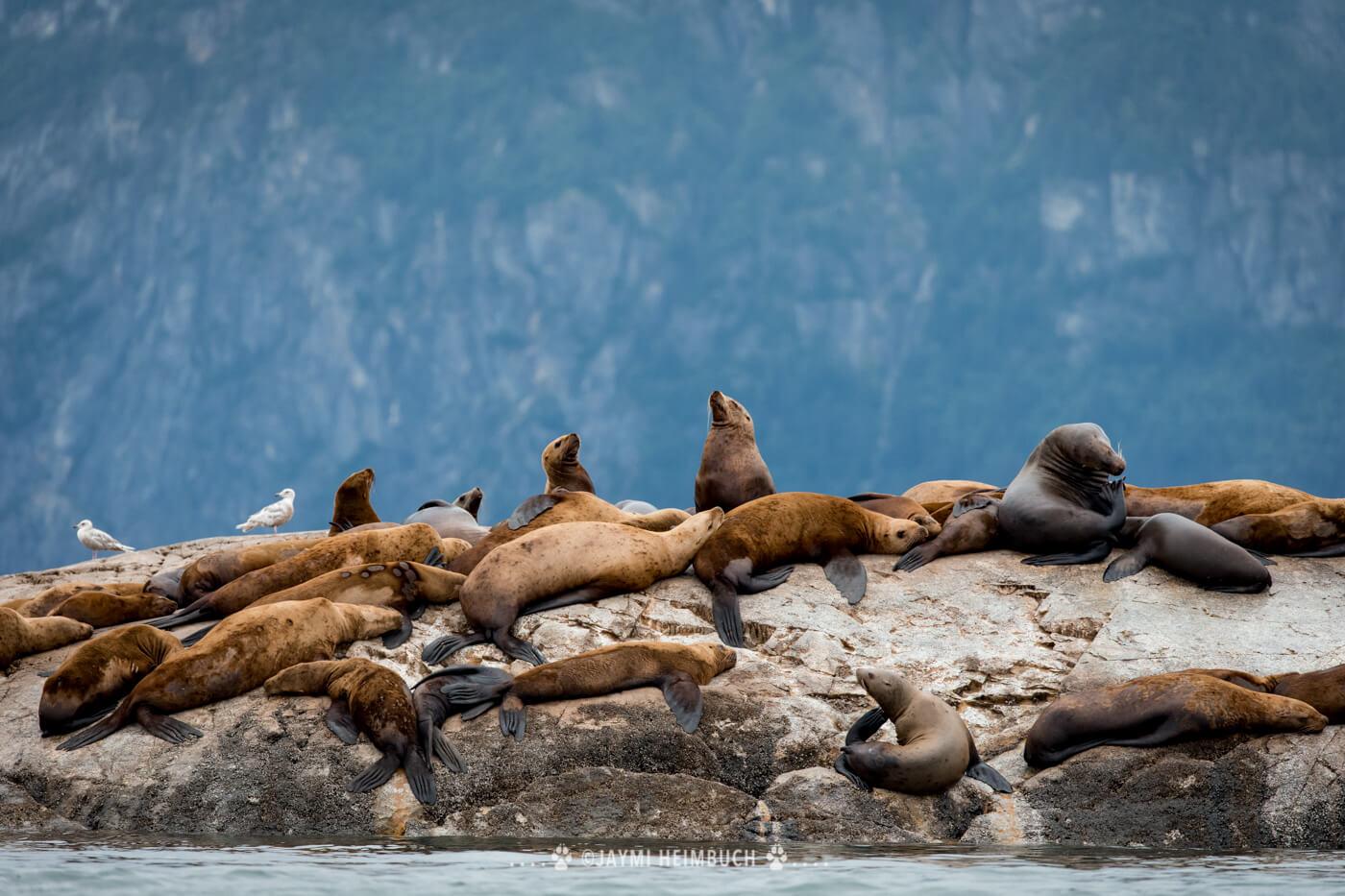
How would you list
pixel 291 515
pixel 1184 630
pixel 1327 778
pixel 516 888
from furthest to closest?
pixel 291 515
pixel 1184 630
pixel 1327 778
pixel 516 888

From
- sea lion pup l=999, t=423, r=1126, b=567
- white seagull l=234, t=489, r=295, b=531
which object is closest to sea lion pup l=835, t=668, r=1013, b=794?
sea lion pup l=999, t=423, r=1126, b=567

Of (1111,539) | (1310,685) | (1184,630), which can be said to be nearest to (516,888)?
(1310,685)

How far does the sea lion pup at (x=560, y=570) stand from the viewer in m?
8.66

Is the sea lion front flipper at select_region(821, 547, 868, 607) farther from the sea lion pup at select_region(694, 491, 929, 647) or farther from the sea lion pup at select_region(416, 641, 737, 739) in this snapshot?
the sea lion pup at select_region(416, 641, 737, 739)

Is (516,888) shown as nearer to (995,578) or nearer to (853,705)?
(853,705)

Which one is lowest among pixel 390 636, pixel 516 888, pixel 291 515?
pixel 516 888

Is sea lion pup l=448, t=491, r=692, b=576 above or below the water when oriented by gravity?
above

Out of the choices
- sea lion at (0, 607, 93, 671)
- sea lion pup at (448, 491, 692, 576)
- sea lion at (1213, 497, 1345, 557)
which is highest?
sea lion pup at (448, 491, 692, 576)

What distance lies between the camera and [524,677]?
7473mm

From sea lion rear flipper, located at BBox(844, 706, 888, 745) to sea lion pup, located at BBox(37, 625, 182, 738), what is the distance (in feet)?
13.4

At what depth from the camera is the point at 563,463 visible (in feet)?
41.4

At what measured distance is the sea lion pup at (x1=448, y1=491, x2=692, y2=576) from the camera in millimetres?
10227

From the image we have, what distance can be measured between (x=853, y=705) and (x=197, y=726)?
359 cm

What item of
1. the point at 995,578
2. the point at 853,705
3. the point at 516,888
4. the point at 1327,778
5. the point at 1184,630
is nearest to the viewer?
the point at 516,888
